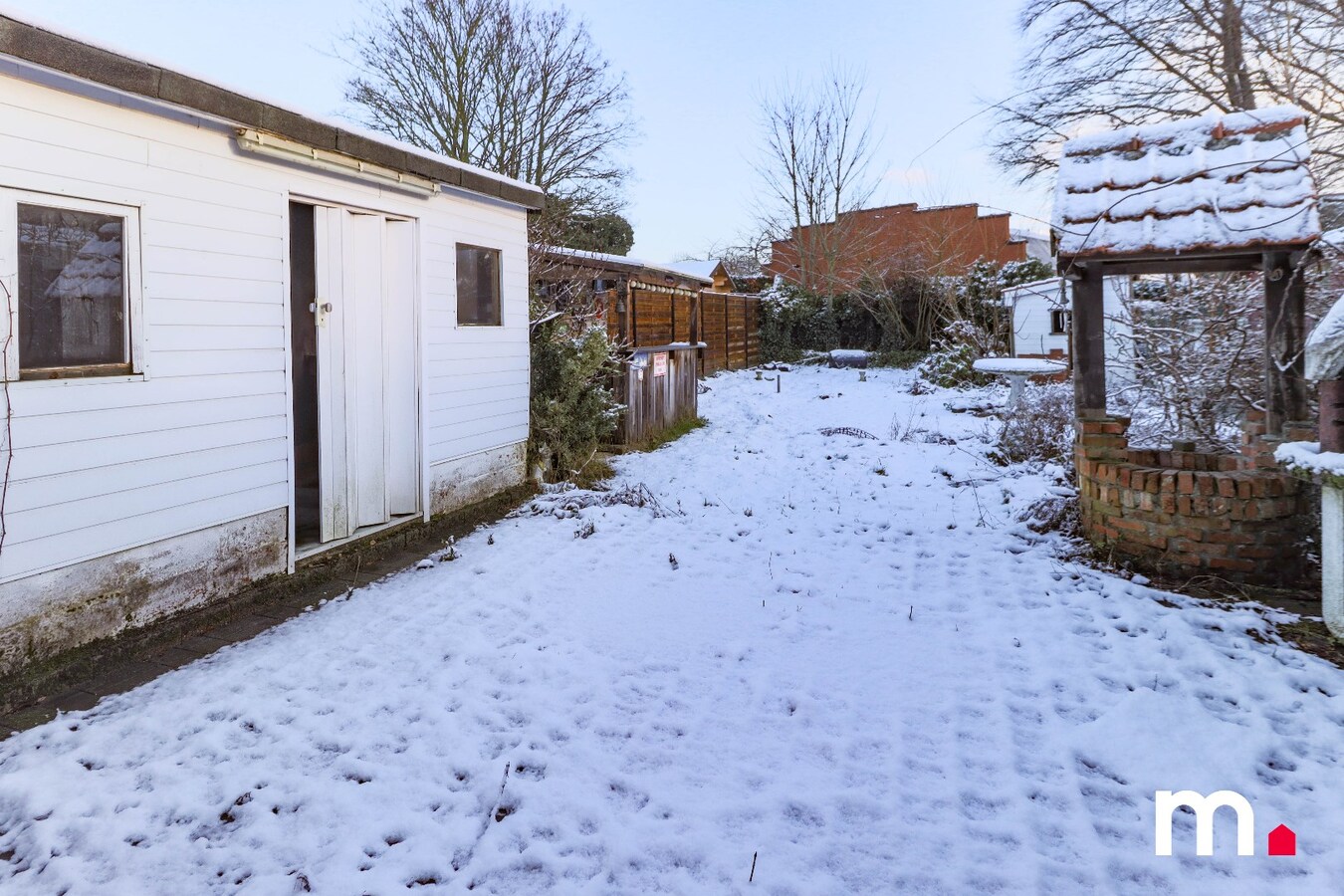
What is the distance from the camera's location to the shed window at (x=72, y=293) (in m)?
3.49

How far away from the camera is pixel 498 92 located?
1870cm

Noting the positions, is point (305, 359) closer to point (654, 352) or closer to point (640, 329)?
point (654, 352)

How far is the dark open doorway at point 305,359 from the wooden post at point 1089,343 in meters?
5.19

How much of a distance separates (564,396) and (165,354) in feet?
15.5

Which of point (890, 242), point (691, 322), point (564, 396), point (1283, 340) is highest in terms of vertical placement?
point (890, 242)

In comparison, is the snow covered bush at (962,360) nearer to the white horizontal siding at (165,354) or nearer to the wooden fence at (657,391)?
the wooden fence at (657,391)

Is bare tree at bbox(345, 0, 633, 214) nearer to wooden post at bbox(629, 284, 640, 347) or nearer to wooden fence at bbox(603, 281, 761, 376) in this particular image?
wooden fence at bbox(603, 281, 761, 376)

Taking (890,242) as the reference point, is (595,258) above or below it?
below

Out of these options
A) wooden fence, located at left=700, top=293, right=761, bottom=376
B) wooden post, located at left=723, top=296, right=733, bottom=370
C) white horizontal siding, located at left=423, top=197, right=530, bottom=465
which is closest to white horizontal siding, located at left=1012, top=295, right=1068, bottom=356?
wooden fence, located at left=700, top=293, right=761, bottom=376

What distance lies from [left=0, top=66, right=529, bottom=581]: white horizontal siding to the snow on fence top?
4963 mm

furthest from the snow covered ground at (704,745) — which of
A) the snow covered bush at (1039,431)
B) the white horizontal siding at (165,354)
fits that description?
the snow covered bush at (1039,431)

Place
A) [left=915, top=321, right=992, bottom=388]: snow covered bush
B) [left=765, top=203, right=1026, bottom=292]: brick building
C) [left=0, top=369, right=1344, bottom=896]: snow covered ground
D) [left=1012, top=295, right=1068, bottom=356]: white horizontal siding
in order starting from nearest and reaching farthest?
[left=0, top=369, right=1344, bottom=896]: snow covered ground < [left=915, top=321, right=992, bottom=388]: snow covered bush < [left=1012, top=295, right=1068, bottom=356]: white horizontal siding < [left=765, top=203, right=1026, bottom=292]: brick building

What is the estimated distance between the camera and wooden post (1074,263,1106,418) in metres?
5.28

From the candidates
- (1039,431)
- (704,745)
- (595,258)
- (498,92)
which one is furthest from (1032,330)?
(704,745)
